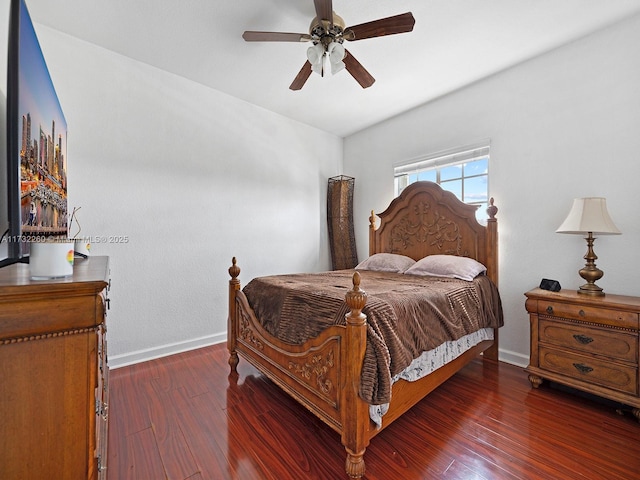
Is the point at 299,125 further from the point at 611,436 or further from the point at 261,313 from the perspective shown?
the point at 611,436

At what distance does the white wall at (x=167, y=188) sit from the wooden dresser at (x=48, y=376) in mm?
1947

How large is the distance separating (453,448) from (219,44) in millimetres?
3280

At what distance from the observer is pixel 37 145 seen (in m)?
1.23

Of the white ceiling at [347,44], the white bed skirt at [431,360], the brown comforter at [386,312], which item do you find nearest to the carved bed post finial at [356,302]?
the brown comforter at [386,312]

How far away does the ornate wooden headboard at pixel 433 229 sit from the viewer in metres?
2.75

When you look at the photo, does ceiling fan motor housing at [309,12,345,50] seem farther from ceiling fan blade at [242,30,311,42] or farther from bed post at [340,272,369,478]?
bed post at [340,272,369,478]

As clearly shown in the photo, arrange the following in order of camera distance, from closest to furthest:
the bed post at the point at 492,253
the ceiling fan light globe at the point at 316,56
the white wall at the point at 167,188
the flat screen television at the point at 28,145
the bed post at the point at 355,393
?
the flat screen television at the point at 28,145 < the bed post at the point at 355,393 < the ceiling fan light globe at the point at 316,56 < the white wall at the point at 167,188 < the bed post at the point at 492,253

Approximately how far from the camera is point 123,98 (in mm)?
2598

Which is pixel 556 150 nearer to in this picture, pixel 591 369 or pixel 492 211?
pixel 492 211

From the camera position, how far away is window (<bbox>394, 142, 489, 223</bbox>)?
2.95 meters

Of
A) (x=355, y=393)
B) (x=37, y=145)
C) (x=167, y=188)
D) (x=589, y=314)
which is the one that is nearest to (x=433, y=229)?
(x=589, y=314)

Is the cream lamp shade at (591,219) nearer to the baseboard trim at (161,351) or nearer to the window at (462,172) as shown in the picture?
the window at (462,172)

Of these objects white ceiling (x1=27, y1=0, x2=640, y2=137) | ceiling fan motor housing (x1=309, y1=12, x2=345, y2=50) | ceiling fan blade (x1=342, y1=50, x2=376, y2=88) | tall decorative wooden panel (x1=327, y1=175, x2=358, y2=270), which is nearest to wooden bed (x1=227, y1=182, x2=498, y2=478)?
tall decorative wooden panel (x1=327, y1=175, x2=358, y2=270)

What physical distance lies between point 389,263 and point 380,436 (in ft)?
5.75
